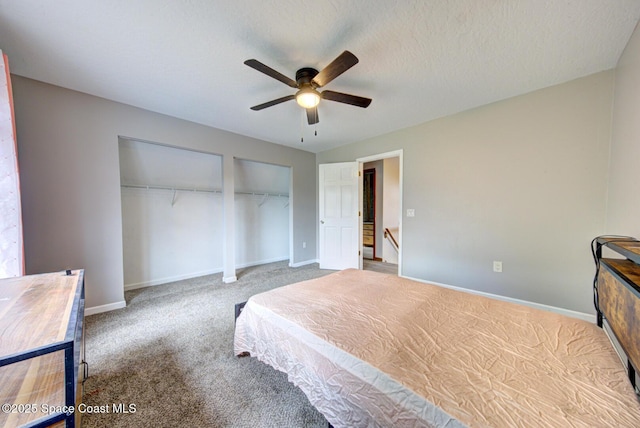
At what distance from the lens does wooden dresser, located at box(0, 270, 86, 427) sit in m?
0.58

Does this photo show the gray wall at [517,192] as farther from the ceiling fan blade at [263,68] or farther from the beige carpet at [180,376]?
the beige carpet at [180,376]

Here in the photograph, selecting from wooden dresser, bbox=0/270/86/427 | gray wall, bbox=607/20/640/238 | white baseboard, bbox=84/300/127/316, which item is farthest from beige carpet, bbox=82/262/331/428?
gray wall, bbox=607/20/640/238

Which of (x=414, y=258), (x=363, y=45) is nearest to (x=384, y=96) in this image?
(x=363, y=45)

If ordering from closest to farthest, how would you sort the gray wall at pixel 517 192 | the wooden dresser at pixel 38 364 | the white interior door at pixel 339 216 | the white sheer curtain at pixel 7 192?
1. the wooden dresser at pixel 38 364
2. the white sheer curtain at pixel 7 192
3. the gray wall at pixel 517 192
4. the white interior door at pixel 339 216

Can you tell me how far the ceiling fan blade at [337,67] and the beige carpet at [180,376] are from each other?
7.13 ft

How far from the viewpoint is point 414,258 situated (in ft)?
11.3

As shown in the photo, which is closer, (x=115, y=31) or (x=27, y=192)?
(x=115, y=31)

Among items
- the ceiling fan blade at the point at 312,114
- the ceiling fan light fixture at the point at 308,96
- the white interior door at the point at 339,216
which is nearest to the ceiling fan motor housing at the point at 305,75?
the ceiling fan light fixture at the point at 308,96

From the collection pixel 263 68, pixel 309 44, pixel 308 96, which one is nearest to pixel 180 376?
pixel 263 68

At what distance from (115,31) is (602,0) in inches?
125

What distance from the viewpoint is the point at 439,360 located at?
99 centimetres

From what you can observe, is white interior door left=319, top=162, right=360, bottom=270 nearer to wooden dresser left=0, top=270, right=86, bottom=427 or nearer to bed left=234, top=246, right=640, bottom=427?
bed left=234, top=246, right=640, bottom=427

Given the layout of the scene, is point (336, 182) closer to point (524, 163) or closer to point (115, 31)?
point (524, 163)

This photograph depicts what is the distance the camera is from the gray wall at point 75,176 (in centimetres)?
222
